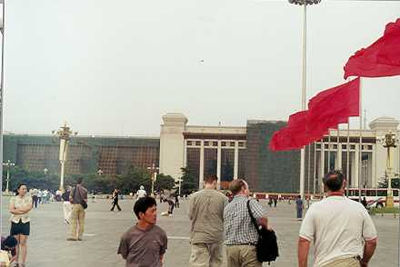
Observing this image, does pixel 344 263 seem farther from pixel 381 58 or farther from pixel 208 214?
pixel 208 214

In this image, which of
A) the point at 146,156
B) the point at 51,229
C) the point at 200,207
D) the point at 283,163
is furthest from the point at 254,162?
the point at 200,207

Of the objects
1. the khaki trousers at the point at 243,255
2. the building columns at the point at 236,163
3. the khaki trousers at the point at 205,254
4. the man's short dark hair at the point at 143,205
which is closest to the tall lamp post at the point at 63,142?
the khaki trousers at the point at 205,254

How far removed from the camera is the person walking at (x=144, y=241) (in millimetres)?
4656

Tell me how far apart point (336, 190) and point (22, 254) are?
205 inches

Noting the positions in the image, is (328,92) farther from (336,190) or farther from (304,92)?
(304,92)

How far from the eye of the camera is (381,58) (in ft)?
16.8

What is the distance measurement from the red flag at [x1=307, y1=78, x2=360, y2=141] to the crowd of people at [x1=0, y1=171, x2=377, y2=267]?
2.97 ft

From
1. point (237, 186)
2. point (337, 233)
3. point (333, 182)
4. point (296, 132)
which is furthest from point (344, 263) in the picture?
point (296, 132)

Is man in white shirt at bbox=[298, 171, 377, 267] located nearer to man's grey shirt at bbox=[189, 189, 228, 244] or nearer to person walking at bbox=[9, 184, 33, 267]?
man's grey shirt at bbox=[189, 189, 228, 244]

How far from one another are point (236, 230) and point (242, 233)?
0.20 ft

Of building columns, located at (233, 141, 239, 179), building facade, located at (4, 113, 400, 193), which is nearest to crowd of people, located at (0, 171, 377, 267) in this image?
building facade, located at (4, 113, 400, 193)

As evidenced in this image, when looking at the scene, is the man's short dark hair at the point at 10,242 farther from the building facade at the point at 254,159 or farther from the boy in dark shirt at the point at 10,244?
the building facade at the point at 254,159

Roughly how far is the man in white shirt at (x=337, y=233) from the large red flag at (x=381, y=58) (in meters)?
1.17

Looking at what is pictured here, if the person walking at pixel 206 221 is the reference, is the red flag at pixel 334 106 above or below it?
above
